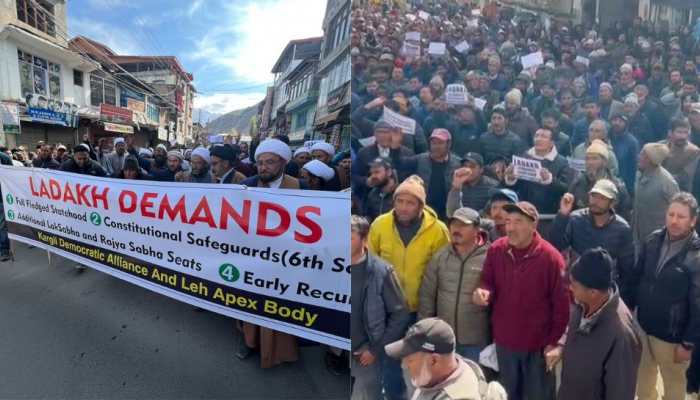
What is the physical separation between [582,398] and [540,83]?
2.67ft

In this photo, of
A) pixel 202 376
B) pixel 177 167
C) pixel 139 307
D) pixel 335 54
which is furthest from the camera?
pixel 177 167

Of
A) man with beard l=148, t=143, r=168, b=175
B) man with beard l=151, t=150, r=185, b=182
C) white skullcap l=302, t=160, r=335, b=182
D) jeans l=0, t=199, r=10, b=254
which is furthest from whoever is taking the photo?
man with beard l=148, t=143, r=168, b=175

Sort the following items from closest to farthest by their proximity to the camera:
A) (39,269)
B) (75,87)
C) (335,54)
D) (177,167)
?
(335,54)
(39,269)
(177,167)
(75,87)

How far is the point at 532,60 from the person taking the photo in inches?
41.4

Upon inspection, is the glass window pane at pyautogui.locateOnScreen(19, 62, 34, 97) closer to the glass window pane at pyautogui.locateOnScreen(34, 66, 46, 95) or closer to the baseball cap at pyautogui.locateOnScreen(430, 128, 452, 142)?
the glass window pane at pyautogui.locateOnScreen(34, 66, 46, 95)

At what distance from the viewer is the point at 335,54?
118cm

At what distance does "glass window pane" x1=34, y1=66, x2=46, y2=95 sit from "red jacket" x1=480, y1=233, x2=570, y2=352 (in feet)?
51.5

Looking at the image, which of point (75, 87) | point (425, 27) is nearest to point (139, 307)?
point (425, 27)

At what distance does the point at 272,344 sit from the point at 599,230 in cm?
198

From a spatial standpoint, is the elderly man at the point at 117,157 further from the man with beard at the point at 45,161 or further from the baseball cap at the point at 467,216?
the baseball cap at the point at 467,216

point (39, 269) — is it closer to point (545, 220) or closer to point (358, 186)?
point (358, 186)

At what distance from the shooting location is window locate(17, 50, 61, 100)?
39.5ft

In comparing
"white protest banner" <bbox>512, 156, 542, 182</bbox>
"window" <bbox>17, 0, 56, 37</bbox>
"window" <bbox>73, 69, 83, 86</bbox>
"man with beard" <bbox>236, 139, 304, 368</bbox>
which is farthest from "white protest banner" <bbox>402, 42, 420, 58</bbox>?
"window" <bbox>73, 69, 83, 86</bbox>

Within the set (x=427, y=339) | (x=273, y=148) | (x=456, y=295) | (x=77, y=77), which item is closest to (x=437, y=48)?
(x=456, y=295)
